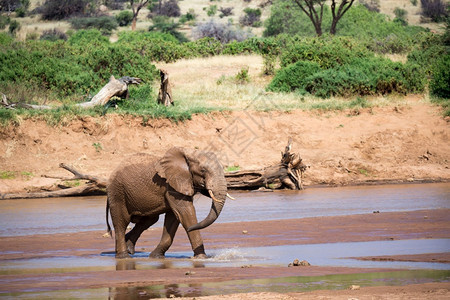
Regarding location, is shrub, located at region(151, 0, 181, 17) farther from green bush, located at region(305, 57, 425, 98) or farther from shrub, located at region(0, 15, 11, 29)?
green bush, located at region(305, 57, 425, 98)

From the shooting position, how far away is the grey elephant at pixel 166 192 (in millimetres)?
Answer: 11336

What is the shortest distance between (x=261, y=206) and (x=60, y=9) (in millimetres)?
56388

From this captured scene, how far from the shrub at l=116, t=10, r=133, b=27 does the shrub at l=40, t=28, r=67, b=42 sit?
7637mm

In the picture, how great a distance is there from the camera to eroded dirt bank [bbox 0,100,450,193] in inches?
926

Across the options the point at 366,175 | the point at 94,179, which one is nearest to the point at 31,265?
the point at 94,179

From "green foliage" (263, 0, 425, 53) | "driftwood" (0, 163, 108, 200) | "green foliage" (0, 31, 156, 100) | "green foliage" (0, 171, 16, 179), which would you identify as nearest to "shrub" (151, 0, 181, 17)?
"green foliage" (263, 0, 425, 53)

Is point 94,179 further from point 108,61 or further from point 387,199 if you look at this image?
point 108,61

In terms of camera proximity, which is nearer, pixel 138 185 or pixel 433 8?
pixel 138 185

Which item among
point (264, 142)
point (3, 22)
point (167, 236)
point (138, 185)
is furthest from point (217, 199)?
point (3, 22)

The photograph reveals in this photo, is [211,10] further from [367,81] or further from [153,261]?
[153,261]

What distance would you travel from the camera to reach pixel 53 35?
189 ft

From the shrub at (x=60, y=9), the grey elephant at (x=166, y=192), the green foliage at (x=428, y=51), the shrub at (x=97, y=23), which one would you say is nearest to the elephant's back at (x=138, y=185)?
the grey elephant at (x=166, y=192)

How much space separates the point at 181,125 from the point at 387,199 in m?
9.05

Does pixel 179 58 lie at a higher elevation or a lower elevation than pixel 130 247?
lower
